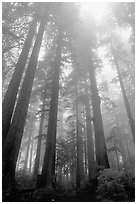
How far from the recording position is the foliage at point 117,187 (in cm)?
670

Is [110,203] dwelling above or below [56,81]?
below

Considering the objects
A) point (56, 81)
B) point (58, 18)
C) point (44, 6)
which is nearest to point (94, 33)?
point (58, 18)

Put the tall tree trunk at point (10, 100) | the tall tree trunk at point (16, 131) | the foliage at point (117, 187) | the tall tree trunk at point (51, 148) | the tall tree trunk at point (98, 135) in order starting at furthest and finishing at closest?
the tall tree trunk at point (98, 135) → the tall tree trunk at point (51, 148) → the tall tree trunk at point (10, 100) → the tall tree trunk at point (16, 131) → the foliage at point (117, 187)

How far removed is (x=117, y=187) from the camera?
22.7ft

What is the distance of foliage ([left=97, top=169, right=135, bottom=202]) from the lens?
6.70 meters

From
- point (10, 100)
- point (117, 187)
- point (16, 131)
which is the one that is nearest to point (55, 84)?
point (10, 100)

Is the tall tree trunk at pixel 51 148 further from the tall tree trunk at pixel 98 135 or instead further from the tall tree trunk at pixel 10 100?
the tall tree trunk at pixel 98 135

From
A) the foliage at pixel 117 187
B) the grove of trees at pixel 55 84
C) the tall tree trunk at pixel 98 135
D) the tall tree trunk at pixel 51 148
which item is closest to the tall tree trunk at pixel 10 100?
the grove of trees at pixel 55 84

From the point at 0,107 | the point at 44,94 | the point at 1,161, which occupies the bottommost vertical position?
the point at 1,161

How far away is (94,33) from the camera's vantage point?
1678 cm

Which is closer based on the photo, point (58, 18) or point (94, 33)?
point (58, 18)

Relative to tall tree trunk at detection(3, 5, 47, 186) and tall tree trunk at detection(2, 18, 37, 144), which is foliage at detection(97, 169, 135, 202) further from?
tall tree trunk at detection(2, 18, 37, 144)

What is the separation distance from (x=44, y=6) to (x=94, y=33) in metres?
5.92

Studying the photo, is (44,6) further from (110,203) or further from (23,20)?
(110,203)
